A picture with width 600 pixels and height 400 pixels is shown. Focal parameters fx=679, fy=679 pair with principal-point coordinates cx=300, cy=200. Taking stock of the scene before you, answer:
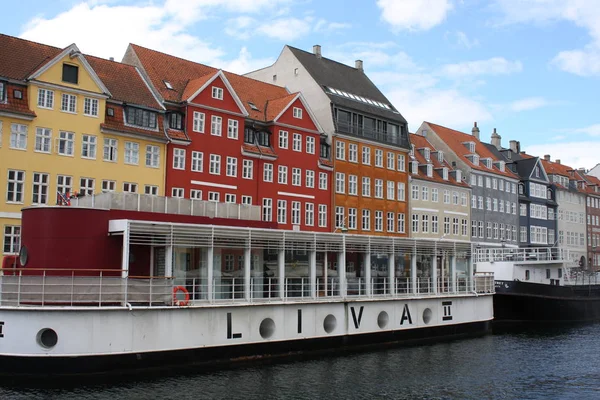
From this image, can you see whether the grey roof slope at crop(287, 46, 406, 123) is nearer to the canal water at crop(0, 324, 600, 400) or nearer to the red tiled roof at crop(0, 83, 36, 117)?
the red tiled roof at crop(0, 83, 36, 117)

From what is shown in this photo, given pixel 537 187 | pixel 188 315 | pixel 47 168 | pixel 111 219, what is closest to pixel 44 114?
pixel 47 168

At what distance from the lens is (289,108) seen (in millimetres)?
49469

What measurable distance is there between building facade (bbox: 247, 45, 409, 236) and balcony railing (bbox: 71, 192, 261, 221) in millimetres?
20462

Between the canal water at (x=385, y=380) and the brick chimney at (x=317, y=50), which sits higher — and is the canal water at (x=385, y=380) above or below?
below

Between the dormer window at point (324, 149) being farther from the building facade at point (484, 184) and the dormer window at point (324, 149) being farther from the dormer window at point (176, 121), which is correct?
the building facade at point (484, 184)

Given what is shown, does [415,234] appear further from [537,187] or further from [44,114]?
[44,114]

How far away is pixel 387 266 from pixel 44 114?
2026 cm

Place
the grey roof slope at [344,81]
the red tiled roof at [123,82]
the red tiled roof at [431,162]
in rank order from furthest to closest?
the red tiled roof at [431,162]
the grey roof slope at [344,81]
the red tiled roof at [123,82]

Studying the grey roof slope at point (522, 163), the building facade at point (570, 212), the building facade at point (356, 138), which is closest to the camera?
the building facade at point (356, 138)

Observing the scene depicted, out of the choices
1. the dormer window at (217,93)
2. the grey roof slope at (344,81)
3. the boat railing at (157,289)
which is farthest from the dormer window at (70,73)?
the grey roof slope at (344,81)

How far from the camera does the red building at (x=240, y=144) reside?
43188 millimetres

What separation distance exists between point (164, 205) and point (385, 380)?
11.8 metres

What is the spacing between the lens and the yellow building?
3588 centimetres

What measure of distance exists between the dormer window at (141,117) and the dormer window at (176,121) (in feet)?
4.03
